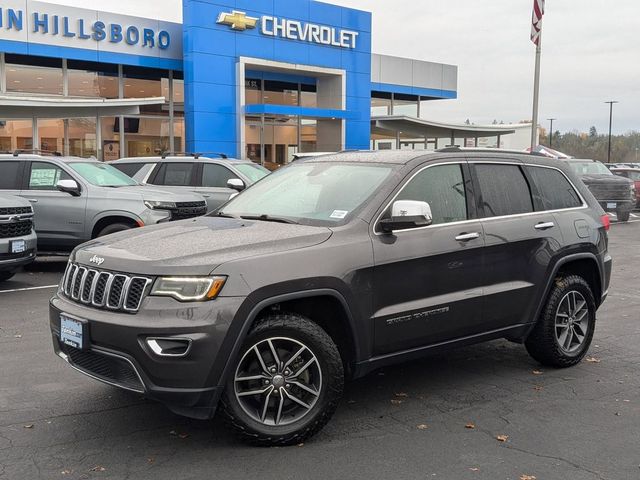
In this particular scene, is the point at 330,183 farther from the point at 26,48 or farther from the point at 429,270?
the point at 26,48

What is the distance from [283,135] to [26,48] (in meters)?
11.7

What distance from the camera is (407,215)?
4.42 metres

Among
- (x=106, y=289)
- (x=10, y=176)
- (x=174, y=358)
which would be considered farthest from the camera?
(x=10, y=176)

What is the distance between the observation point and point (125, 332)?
3.80m

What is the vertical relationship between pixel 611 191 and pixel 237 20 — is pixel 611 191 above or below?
below

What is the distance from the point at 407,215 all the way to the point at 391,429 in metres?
1.38

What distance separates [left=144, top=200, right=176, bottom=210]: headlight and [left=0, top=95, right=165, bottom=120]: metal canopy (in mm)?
10882

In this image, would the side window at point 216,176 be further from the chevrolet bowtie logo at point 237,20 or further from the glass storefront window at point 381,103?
the glass storefront window at point 381,103

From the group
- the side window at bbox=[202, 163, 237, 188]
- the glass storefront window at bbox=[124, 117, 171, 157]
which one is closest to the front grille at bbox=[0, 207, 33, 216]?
the side window at bbox=[202, 163, 237, 188]

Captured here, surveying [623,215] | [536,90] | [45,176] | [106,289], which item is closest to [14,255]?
[45,176]

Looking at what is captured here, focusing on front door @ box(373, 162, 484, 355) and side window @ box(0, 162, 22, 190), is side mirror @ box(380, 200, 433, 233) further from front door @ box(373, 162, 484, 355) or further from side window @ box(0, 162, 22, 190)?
side window @ box(0, 162, 22, 190)

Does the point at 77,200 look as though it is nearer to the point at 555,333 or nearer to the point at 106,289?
the point at 106,289

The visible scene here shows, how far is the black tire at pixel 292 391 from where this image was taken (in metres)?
3.97

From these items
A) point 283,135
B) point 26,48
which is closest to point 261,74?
point 283,135
